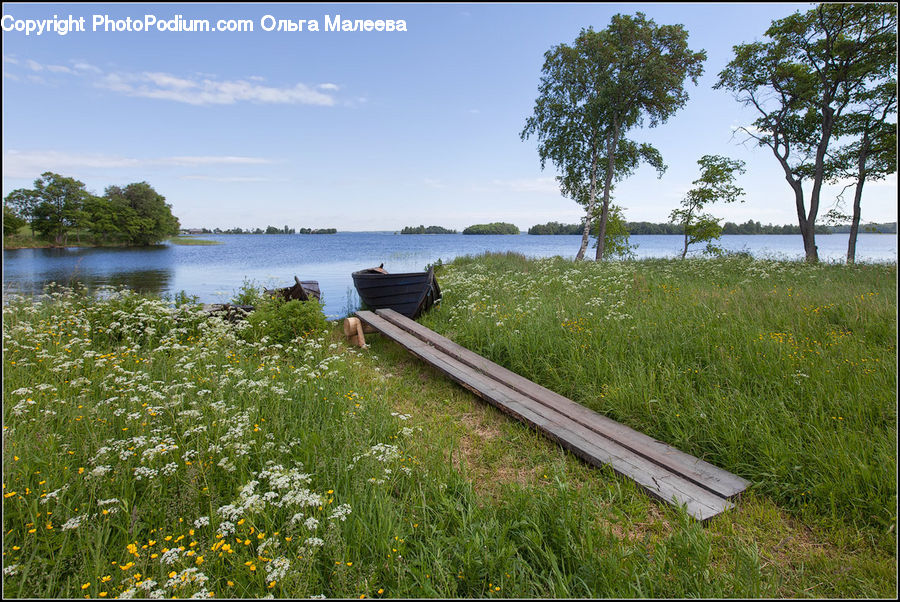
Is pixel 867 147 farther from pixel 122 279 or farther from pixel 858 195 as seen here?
pixel 122 279

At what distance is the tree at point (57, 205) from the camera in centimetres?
2919

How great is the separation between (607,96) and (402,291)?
1660 centimetres

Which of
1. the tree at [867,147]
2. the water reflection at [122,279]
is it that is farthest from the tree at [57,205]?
the tree at [867,147]

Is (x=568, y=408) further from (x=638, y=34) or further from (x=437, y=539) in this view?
(x=638, y=34)

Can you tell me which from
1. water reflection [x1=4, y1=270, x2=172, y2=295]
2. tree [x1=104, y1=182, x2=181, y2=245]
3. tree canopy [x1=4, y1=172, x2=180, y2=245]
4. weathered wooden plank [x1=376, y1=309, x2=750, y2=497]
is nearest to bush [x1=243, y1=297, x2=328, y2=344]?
weathered wooden plank [x1=376, y1=309, x2=750, y2=497]

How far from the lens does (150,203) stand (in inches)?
2201

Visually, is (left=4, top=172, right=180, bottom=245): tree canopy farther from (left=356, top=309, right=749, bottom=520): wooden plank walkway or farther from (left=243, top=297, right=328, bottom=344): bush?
(left=356, top=309, right=749, bottom=520): wooden plank walkway

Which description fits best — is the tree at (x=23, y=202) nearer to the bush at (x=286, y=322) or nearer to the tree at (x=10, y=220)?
the tree at (x=10, y=220)

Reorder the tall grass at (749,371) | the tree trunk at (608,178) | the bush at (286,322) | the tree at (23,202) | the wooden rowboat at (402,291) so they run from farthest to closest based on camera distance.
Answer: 1. the tree at (23,202)
2. the tree trunk at (608,178)
3. the wooden rowboat at (402,291)
4. the bush at (286,322)
5. the tall grass at (749,371)

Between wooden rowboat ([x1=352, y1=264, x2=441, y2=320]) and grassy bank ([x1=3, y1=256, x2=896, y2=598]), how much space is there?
14.2 ft

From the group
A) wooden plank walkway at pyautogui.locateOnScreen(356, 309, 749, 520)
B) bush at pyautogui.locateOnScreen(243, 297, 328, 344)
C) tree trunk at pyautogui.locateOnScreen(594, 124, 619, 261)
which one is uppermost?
tree trunk at pyautogui.locateOnScreen(594, 124, 619, 261)

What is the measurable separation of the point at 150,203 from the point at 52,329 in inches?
2459

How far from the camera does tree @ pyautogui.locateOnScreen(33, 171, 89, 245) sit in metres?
29.2

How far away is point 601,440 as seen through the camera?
397 centimetres
